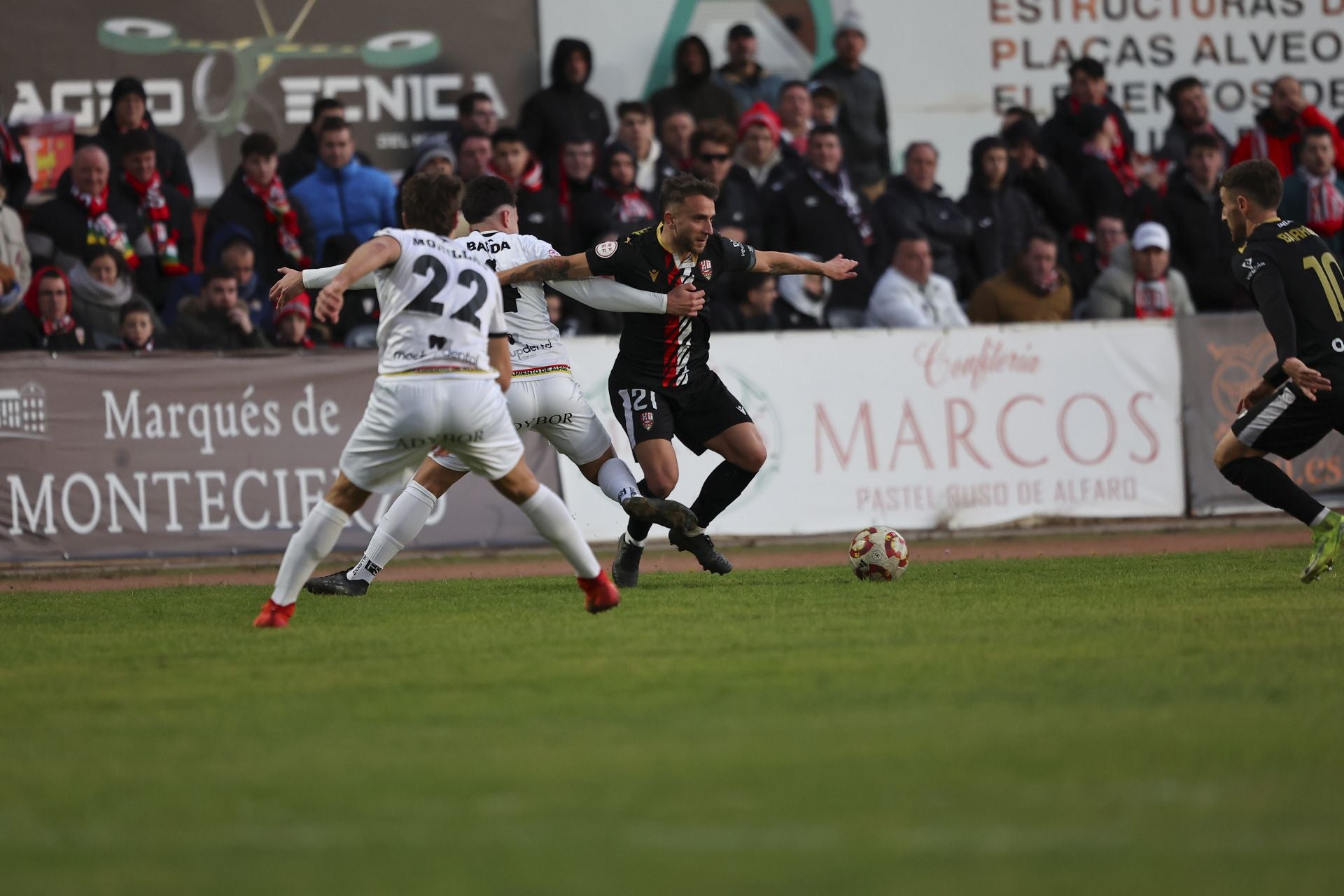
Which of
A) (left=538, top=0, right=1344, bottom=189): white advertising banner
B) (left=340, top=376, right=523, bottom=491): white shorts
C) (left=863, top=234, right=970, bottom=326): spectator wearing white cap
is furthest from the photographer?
(left=538, top=0, right=1344, bottom=189): white advertising banner

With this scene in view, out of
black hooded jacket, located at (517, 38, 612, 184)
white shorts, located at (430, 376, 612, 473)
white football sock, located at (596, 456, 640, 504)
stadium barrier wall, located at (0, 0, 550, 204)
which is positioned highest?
stadium barrier wall, located at (0, 0, 550, 204)

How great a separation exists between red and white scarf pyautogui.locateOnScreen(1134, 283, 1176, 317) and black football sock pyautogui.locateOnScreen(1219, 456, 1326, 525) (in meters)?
6.57

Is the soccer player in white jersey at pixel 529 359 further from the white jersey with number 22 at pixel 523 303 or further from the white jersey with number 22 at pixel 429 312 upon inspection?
the white jersey with number 22 at pixel 429 312

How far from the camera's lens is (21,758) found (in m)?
5.98

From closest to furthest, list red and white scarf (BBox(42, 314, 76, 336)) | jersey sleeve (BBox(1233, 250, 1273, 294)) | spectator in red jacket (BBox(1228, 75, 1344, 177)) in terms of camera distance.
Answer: jersey sleeve (BBox(1233, 250, 1273, 294)), red and white scarf (BBox(42, 314, 76, 336)), spectator in red jacket (BBox(1228, 75, 1344, 177))

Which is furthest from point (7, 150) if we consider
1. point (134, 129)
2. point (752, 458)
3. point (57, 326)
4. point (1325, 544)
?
point (1325, 544)

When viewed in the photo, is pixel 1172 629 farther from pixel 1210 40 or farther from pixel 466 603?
pixel 1210 40

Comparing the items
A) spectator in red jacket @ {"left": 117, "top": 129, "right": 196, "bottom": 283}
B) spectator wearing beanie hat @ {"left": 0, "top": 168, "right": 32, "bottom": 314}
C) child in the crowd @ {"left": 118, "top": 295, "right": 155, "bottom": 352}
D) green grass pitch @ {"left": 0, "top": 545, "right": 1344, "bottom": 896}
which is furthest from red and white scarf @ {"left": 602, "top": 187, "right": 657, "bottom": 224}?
green grass pitch @ {"left": 0, "top": 545, "right": 1344, "bottom": 896}

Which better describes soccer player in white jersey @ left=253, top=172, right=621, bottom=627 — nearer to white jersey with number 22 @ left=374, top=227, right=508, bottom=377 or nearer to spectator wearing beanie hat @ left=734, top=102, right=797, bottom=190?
white jersey with number 22 @ left=374, top=227, right=508, bottom=377

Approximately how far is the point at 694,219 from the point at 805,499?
17.0 ft

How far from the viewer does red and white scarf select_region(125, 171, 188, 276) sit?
16.1 m

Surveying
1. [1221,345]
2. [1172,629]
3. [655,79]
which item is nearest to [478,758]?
[1172,629]

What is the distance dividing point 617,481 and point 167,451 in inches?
206

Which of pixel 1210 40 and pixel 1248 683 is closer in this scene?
pixel 1248 683
